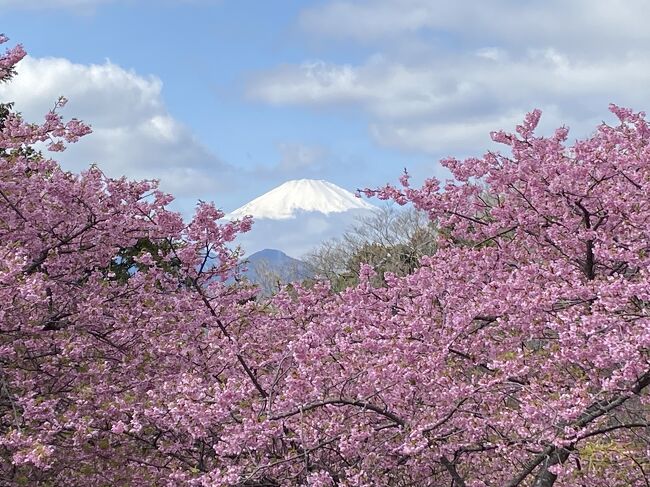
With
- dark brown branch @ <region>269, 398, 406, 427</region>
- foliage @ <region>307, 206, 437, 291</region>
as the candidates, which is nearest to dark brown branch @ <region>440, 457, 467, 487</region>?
dark brown branch @ <region>269, 398, 406, 427</region>

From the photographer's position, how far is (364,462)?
233 inches

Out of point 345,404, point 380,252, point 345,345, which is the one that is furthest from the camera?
point 380,252

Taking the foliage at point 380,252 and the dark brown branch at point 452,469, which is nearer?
the dark brown branch at point 452,469

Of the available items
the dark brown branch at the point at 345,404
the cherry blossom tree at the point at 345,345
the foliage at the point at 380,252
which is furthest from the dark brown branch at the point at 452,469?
the foliage at the point at 380,252

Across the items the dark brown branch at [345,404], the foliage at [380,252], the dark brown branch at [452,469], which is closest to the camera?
the dark brown branch at [345,404]

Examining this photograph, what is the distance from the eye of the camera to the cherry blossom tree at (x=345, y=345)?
5812mm

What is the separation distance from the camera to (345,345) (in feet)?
21.0

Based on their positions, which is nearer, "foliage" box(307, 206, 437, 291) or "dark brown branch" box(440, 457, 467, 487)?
"dark brown branch" box(440, 457, 467, 487)

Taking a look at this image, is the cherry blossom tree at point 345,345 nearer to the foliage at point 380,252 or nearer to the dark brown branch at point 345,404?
the dark brown branch at point 345,404

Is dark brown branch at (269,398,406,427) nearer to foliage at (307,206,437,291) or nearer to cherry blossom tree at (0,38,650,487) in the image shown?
cherry blossom tree at (0,38,650,487)

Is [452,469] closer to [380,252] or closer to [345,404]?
[345,404]

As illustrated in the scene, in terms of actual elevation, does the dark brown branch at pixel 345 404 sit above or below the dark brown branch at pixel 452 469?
above

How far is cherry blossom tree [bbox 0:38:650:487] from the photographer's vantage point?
19.1ft

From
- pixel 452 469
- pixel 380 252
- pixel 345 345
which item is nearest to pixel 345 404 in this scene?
pixel 345 345
